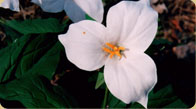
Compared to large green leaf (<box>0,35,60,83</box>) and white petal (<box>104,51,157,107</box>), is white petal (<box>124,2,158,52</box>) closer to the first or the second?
white petal (<box>104,51,157,107</box>)

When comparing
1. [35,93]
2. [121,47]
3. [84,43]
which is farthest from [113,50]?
[35,93]

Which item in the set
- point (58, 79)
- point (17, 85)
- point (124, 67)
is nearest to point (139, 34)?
point (124, 67)

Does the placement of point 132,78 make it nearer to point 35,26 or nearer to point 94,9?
point 94,9

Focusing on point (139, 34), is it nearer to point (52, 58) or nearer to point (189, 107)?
point (52, 58)

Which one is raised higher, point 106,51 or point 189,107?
point 106,51

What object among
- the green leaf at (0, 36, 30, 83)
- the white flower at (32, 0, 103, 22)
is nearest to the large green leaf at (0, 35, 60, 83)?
the green leaf at (0, 36, 30, 83)

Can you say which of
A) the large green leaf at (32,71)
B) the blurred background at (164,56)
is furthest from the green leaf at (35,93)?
the blurred background at (164,56)

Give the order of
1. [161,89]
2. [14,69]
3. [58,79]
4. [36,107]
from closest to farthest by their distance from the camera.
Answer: [36,107]
[14,69]
[161,89]
[58,79]
